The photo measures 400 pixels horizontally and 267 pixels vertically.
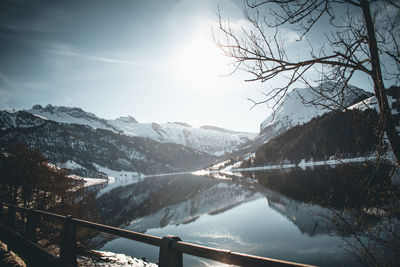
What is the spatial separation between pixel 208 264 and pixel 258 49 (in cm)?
1925

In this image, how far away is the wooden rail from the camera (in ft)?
7.60

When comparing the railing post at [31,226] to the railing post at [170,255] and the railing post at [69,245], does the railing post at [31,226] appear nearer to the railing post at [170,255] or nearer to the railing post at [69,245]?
the railing post at [69,245]

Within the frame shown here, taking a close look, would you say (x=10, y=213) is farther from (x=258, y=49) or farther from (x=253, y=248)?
(x=253, y=248)

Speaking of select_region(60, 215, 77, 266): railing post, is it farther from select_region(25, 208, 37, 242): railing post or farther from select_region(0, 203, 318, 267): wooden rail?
select_region(25, 208, 37, 242): railing post

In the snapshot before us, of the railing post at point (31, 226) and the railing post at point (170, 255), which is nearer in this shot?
the railing post at point (170, 255)

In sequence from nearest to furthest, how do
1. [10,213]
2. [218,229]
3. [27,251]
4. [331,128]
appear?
1. [27,251]
2. [10,213]
3. [218,229]
4. [331,128]

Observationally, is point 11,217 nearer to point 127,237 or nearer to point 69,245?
point 69,245

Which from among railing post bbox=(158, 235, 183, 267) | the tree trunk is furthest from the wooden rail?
the tree trunk

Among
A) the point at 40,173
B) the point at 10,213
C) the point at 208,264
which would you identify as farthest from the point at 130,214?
the point at 10,213

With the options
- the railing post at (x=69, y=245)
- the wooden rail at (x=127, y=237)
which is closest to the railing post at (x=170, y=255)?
the wooden rail at (x=127, y=237)

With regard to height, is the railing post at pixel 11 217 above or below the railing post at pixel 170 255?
below

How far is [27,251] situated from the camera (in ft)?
20.0

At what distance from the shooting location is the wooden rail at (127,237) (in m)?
2.32

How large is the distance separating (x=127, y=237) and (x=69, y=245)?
7.67 feet
